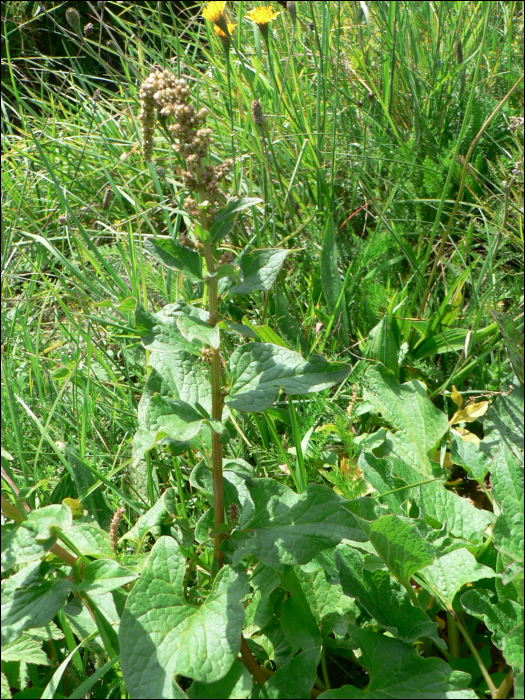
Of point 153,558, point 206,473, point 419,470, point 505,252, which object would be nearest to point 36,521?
point 153,558

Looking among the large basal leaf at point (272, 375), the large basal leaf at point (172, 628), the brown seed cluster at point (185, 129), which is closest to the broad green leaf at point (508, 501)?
the large basal leaf at point (272, 375)

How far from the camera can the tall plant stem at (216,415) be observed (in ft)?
3.58

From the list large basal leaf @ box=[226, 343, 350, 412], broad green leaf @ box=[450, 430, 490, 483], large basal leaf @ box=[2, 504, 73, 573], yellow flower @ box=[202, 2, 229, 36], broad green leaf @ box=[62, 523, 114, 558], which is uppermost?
yellow flower @ box=[202, 2, 229, 36]

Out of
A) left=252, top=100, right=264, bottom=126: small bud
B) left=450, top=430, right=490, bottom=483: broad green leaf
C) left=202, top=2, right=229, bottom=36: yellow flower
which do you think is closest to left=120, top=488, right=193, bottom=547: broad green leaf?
left=450, top=430, right=490, bottom=483: broad green leaf

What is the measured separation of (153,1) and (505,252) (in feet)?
10.9

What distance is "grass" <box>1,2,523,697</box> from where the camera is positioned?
161 centimetres

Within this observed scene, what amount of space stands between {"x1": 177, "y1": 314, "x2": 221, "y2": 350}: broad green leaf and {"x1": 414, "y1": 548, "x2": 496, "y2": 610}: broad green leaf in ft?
2.12

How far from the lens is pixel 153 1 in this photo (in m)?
4.01

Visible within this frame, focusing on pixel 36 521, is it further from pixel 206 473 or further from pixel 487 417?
pixel 487 417

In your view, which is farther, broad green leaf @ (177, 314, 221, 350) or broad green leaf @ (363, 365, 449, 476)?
broad green leaf @ (363, 365, 449, 476)

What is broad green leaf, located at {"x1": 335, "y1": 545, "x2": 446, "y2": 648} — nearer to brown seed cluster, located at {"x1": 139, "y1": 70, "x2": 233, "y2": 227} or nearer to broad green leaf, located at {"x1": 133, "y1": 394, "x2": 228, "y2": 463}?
broad green leaf, located at {"x1": 133, "y1": 394, "x2": 228, "y2": 463}

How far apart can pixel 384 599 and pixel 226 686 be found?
34 cm

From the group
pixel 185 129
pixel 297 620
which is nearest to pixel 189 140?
pixel 185 129

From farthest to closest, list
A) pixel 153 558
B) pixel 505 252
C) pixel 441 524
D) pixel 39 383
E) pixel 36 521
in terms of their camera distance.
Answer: pixel 505 252
pixel 39 383
pixel 441 524
pixel 153 558
pixel 36 521
